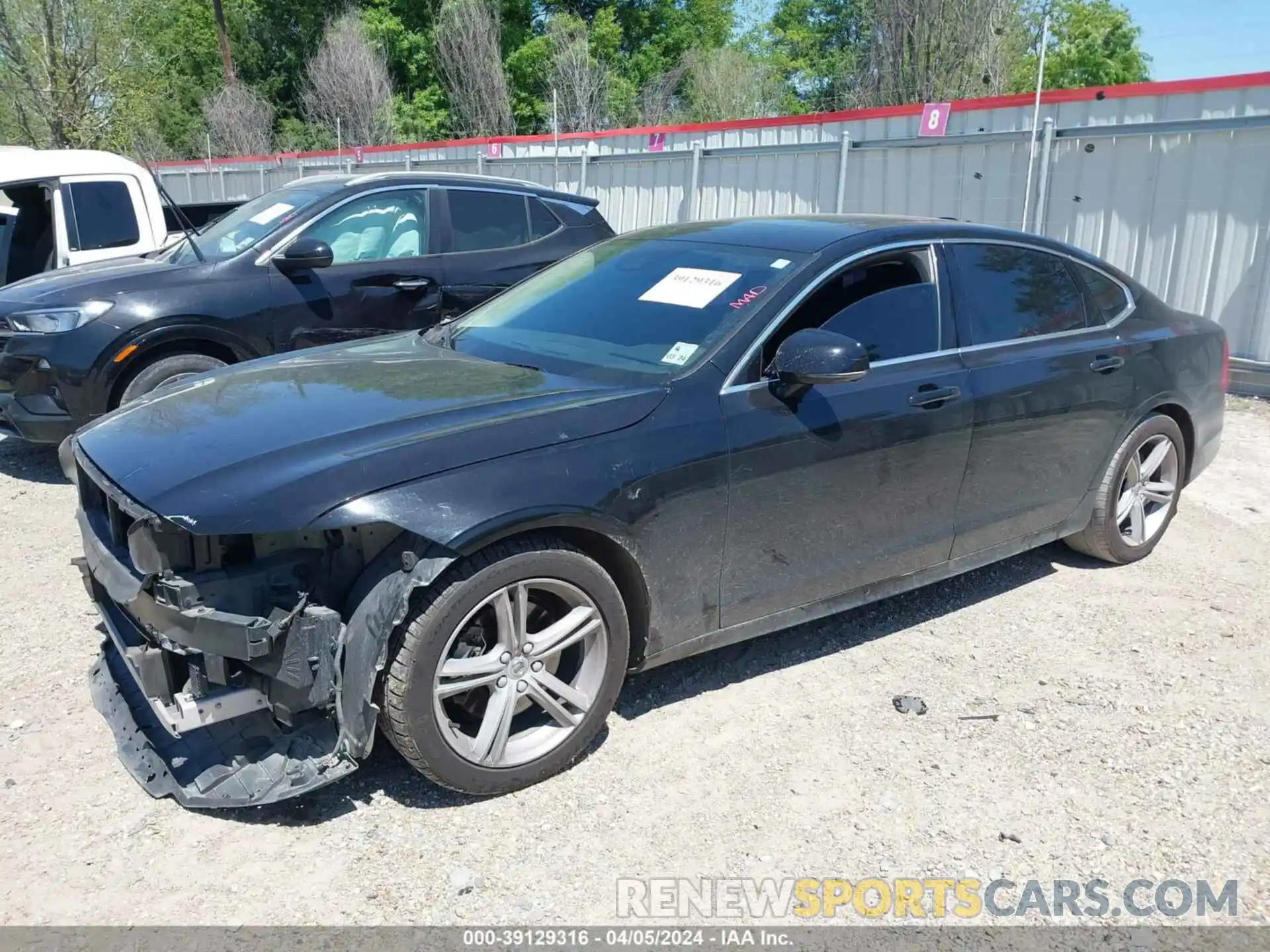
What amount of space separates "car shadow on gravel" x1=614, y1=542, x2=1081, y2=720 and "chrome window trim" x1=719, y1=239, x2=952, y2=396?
117cm

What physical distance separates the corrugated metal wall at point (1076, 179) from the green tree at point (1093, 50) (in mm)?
29193

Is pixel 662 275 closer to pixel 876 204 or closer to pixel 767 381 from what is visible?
pixel 767 381

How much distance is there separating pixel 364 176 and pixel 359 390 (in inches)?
170

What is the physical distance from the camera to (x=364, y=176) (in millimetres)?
7270

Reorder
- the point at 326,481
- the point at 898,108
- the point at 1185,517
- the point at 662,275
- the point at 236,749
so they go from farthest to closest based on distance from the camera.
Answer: the point at 898,108 < the point at 1185,517 < the point at 662,275 < the point at 236,749 < the point at 326,481

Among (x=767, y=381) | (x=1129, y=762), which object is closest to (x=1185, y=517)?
(x=1129, y=762)

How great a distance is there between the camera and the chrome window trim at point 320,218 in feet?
21.8

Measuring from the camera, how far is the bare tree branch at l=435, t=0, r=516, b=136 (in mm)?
29578

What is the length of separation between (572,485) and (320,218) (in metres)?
4.55

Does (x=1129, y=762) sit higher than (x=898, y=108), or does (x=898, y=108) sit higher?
(x=898, y=108)

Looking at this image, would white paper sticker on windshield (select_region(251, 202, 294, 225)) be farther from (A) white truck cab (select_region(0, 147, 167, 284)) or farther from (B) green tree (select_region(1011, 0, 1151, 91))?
(B) green tree (select_region(1011, 0, 1151, 91))

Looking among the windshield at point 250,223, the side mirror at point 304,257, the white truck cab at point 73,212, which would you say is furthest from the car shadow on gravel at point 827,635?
the white truck cab at point 73,212

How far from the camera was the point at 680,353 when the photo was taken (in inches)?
142

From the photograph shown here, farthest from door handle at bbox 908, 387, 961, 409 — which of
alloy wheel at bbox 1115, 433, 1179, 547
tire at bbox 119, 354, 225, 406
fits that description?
tire at bbox 119, 354, 225, 406
